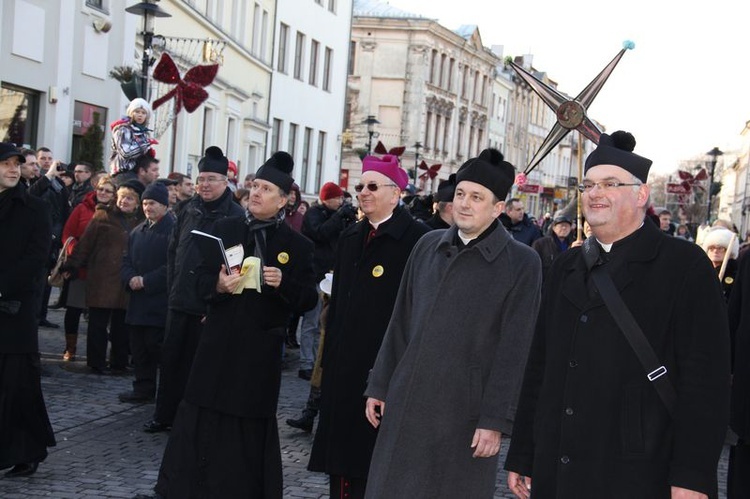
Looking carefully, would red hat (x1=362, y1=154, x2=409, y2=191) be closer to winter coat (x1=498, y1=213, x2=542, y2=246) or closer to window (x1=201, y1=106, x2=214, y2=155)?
winter coat (x1=498, y1=213, x2=542, y2=246)

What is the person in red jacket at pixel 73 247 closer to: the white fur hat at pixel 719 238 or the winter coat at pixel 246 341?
the winter coat at pixel 246 341

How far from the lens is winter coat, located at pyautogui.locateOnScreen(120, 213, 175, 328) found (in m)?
10.1

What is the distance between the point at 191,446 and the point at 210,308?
81 centimetres

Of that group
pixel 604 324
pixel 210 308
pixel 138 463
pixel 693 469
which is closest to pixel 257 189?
pixel 210 308

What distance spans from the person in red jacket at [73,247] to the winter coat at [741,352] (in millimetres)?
7327

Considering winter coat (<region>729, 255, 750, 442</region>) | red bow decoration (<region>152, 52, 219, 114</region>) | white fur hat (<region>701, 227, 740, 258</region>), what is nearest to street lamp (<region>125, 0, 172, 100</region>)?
red bow decoration (<region>152, 52, 219, 114</region>)

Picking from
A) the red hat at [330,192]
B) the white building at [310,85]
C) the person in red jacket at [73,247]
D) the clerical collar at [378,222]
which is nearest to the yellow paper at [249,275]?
the clerical collar at [378,222]

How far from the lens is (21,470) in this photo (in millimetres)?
7293

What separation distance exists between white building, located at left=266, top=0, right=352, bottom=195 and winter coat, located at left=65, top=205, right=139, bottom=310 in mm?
26617

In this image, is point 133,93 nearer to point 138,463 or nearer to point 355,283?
point 138,463

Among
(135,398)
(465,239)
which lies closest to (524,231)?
(135,398)

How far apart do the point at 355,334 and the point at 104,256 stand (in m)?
6.07

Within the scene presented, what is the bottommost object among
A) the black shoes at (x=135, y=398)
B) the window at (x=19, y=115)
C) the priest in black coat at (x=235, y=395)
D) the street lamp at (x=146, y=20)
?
the black shoes at (x=135, y=398)

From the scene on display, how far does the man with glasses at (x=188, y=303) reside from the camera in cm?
856
